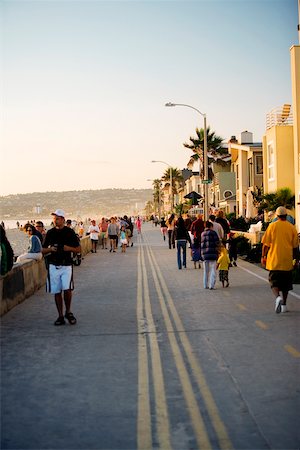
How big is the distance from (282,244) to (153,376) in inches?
193

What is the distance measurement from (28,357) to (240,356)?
2693 mm

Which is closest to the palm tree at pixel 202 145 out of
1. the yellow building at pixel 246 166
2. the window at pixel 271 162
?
the yellow building at pixel 246 166

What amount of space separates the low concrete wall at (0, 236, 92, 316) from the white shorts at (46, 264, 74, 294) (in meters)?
1.65

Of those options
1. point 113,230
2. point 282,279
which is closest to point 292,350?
point 282,279

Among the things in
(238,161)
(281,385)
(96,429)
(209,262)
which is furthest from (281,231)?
(238,161)

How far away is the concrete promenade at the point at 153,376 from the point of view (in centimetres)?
507

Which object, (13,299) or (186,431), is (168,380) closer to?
(186,431)

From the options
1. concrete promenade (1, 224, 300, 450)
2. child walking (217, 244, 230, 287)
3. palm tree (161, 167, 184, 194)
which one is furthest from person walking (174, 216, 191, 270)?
palm tree (161, 167, 184, 194)

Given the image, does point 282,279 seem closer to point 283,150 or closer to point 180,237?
point 180,237

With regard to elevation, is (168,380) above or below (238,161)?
below

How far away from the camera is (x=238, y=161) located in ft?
173

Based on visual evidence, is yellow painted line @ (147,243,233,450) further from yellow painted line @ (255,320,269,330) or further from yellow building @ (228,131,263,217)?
yellow building @ (228,131,263,217)

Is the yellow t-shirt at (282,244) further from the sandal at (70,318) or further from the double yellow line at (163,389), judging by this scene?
the sandal at (70,318)

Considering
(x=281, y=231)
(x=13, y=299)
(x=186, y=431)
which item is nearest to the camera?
(x=186, y=431)
